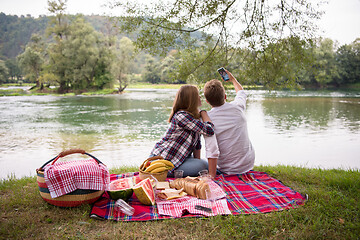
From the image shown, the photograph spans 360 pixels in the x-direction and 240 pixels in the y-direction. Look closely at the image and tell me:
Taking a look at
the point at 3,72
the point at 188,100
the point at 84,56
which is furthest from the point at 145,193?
the point at 3,72

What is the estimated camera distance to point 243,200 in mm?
3301

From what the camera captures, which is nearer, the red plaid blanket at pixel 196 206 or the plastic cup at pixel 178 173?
the red plaid blanket at pixel 196 206

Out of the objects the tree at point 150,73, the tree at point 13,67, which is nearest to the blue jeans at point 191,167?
the tree at point 13,67

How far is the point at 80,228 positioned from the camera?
8.98 ft

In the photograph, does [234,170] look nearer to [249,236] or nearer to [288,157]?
[249,236]

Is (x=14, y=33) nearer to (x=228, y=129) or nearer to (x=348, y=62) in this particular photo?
(x=228, y=129)

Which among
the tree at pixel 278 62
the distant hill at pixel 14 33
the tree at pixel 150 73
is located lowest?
the tree at pixel 278 62

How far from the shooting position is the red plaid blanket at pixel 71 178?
3.02 meters

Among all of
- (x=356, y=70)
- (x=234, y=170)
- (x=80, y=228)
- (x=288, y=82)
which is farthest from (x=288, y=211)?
(x=356, y=70)

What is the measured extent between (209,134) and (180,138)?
0.42 meters

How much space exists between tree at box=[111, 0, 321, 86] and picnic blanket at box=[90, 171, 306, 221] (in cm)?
347

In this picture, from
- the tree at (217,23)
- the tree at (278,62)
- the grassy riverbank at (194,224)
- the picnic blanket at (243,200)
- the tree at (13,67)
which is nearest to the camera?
the grassy riverbank at (194,224)

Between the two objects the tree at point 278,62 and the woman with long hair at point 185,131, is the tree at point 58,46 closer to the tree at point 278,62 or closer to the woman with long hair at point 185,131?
the tree at point 278,62

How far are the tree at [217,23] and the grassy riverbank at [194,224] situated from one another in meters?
4.14
